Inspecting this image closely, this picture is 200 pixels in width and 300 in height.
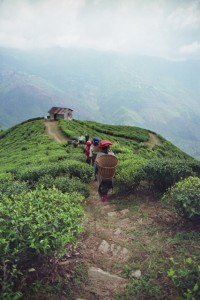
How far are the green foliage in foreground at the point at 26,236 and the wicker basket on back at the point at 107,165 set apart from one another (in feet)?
21.5

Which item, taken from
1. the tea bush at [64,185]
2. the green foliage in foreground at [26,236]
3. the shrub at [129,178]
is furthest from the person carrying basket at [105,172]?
the green foliage in foreground at [26,236]

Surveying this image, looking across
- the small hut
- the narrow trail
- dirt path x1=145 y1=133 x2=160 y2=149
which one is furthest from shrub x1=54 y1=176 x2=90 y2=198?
→ the small hut

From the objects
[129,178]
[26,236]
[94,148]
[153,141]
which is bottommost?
[26,236]

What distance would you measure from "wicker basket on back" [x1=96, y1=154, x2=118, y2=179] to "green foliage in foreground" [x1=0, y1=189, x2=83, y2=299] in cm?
655

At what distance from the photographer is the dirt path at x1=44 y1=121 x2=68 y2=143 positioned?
48.5 m

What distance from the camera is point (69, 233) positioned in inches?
306

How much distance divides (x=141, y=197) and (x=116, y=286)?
6.59m

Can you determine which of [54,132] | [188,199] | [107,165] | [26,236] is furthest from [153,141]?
[26,236]

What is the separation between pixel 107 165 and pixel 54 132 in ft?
132

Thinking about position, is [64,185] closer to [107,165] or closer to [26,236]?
[107,165]

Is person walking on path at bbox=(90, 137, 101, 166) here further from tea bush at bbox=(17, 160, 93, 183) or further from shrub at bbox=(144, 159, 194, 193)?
shrub at bbox=(144, 159, 194, 193)

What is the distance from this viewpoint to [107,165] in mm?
15883

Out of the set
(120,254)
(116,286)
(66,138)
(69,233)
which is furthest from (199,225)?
(66,138)

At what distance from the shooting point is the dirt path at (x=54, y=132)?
4852cm
